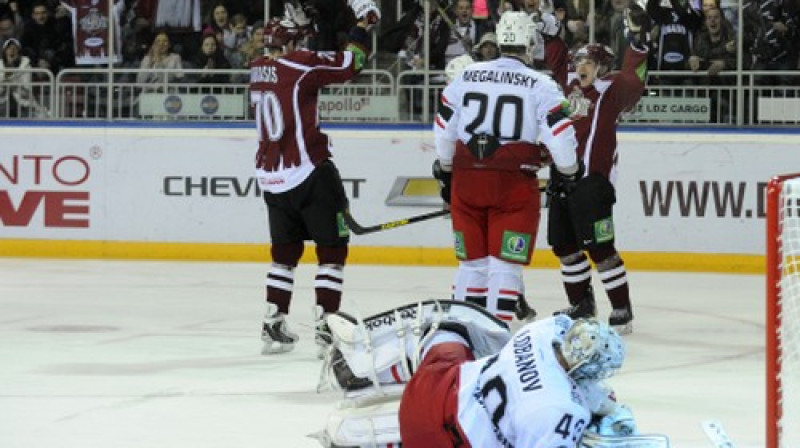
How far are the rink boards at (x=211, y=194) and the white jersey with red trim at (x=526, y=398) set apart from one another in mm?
7665

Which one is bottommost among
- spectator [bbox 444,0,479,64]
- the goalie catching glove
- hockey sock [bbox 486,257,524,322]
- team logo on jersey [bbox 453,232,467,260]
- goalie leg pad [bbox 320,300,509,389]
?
hockey sock [bbox 486,257,524,322]

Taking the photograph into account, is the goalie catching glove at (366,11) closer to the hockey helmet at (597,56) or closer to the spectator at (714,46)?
the hockey helmet at (597,56)

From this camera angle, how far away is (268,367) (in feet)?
25.5

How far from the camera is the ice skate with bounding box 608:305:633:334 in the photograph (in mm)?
8977

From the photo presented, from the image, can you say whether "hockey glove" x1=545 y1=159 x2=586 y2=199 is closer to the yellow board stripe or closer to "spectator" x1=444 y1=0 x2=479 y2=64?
the yellow board stripe

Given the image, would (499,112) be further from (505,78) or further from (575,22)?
(575,22)

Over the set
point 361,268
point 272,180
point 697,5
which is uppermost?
point 697,5

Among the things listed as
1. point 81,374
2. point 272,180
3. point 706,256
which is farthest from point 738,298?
point 81,374

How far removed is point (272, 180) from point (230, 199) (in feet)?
14.2

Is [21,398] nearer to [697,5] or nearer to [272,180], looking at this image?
[272,180]

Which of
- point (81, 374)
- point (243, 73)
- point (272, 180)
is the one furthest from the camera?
point (243, 73)

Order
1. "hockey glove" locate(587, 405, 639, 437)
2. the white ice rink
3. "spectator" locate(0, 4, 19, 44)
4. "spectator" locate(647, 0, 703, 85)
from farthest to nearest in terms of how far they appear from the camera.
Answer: "spectator" locate(0, 4, 19, 44) < "spectator" locate(647, 0, 703, 85) < the white ice rink < "hockey glove" locate(587, 405, 639, 437)

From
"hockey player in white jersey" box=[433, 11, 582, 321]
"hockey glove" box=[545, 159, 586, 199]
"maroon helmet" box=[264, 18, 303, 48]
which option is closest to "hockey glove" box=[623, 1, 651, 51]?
"hockey glove" box=[545, 159, 586, 199]

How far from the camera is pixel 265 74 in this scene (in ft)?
27.1
